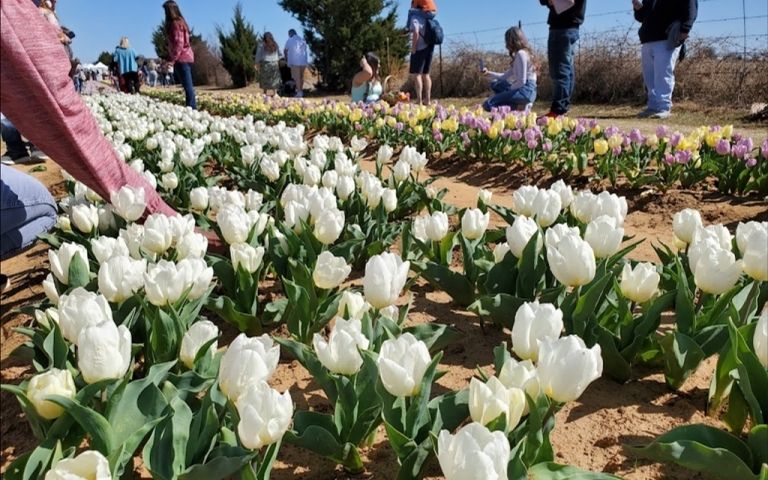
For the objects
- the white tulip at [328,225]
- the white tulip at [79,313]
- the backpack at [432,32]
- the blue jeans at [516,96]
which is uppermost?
the backpack at [432,32]

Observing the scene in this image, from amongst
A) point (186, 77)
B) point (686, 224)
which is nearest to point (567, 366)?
point (686, 224)

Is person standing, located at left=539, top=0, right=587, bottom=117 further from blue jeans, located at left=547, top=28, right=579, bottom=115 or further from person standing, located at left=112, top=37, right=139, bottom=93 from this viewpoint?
person standing, located at left=112, top=37, right=139, bottom=93

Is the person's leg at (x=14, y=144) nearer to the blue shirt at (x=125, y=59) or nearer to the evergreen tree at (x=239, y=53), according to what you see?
the blue shirt at (x=125, y=59)

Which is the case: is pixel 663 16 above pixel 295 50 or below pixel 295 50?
below

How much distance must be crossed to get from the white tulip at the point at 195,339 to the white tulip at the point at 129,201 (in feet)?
3.79

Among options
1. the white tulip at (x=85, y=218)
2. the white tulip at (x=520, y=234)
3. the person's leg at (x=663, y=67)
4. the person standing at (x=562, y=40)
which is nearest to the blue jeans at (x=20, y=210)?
the white tulip at (x=85, y=218)

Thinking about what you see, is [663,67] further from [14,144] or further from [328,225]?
Result: [14,144]

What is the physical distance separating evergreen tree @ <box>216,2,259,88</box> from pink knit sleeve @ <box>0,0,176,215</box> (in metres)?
33.9

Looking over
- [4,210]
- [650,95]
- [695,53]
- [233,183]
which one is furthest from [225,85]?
[4,210]

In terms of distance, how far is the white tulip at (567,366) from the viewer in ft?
3.97

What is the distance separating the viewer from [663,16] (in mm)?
8398

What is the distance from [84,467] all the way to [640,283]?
4.84ft

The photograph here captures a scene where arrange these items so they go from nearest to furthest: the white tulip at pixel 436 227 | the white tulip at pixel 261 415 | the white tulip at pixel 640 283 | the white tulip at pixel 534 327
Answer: the white tulip at pixel 261 415
the white tulip at pixel 534 327
the white tulip at pixel 640 283
the white tulip at pixel 436 227

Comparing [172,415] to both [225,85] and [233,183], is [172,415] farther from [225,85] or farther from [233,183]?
[225,85]
